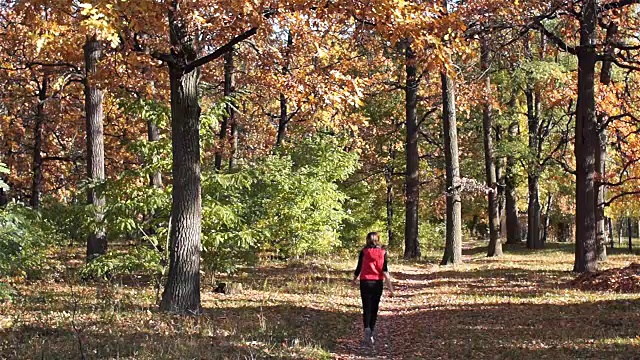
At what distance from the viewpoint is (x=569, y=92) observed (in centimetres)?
2761

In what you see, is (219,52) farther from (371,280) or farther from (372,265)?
(371,280)

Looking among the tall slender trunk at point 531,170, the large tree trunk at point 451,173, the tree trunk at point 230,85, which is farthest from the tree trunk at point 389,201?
the large tree trunk at point 451,173

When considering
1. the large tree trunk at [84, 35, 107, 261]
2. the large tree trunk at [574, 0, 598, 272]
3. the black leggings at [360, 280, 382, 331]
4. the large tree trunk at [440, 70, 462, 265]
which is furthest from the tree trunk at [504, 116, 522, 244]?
the black leggings at [360, 280, 382, 331]

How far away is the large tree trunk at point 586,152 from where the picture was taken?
1703 cm

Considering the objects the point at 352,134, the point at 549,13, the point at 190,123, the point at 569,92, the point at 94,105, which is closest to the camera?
the point at 190,123

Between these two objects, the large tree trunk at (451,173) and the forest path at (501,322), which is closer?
the forest path at (501,322)

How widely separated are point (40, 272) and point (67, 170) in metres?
19.0

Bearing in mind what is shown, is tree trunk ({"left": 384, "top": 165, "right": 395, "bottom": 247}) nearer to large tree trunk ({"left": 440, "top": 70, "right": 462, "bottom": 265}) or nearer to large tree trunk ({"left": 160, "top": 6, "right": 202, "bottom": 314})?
large tree trunk ({"left": 440, "top": 70, "right": 462, "bottom": 265})

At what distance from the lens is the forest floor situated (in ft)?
27.5

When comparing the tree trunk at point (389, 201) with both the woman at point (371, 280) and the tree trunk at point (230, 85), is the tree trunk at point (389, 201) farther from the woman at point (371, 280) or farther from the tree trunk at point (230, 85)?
the woman at point (371, 280)

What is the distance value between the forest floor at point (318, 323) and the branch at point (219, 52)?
4232 mm

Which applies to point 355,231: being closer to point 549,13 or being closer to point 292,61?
point 549,13

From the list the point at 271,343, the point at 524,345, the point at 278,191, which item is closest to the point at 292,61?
the point at 271,343

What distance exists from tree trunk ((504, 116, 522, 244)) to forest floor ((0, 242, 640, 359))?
639 inches
